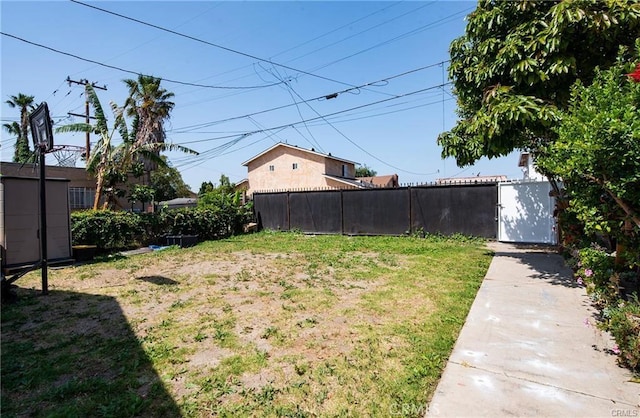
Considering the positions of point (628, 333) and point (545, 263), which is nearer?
point (628, 333)

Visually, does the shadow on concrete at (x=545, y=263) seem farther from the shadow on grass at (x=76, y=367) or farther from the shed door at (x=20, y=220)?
the shed door at (x=20, y=220)

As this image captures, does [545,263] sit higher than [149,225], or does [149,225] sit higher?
[149,225]

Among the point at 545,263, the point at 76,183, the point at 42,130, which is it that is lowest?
the point at 545,263

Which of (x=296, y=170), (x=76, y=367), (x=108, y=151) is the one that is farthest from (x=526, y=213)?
(x=296, y=170)

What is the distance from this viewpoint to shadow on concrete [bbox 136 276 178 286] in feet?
19.6

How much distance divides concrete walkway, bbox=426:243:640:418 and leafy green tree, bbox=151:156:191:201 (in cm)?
3043

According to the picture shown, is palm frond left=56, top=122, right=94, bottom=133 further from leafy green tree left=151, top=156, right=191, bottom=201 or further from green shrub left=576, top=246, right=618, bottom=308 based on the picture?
leafy green tree left=151, top=156, right=191, bottom=201

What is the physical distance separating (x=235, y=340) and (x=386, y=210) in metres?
9.33

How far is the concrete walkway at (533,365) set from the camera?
219 centimetres

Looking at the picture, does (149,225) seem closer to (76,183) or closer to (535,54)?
(535,54)

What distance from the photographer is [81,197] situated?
2184 centimetres

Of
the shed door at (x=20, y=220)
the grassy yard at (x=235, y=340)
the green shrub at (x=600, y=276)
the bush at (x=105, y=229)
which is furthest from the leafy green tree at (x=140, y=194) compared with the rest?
the green shrub at (x=600, y=276)

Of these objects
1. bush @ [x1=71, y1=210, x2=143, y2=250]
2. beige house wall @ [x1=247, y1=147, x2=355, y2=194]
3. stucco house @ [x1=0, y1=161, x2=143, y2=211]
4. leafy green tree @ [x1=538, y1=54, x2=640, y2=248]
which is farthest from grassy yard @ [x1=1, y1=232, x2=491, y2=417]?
stucco house @ [x1=0, y1=161, x2=143, y2=211]

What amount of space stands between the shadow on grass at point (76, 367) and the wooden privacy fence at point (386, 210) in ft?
30.4
